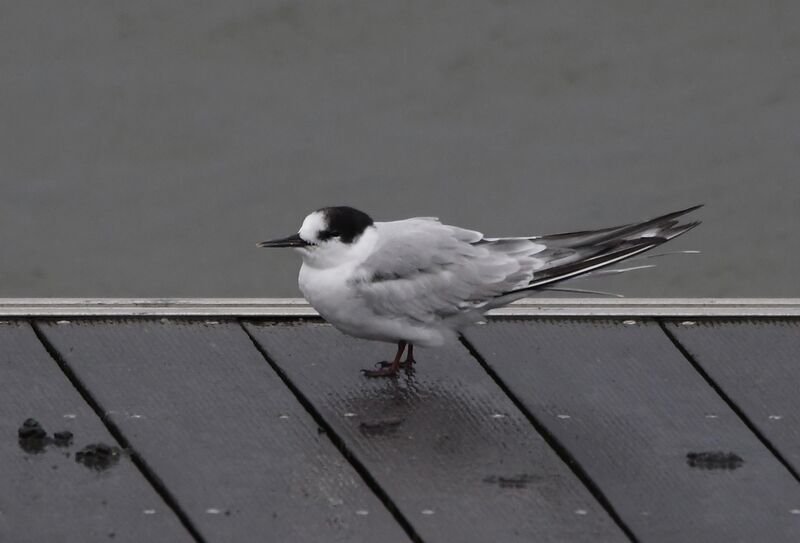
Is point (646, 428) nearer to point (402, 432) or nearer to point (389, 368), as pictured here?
point (402, 432)

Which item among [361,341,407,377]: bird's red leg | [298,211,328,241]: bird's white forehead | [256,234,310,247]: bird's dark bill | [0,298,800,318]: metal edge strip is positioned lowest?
[361,341,407,377]: bird's red leg

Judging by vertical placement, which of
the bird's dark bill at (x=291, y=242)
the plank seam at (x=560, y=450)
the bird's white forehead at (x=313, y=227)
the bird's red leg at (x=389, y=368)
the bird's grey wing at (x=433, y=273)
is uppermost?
the bird's white forehead at (x=313, y=227)

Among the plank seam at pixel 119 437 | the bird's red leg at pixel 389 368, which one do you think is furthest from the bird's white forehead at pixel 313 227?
the plank seam at pixel 119 437

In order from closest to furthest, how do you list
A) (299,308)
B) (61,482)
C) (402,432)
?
Answer: (61,482) → (402,432) → (299,308)

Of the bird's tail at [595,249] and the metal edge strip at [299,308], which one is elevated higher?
the bird's tail at [595,249]

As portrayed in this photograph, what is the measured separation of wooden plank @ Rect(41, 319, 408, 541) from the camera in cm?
476

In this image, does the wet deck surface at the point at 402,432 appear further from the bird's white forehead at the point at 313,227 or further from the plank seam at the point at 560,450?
the bird's white forehead at the point at 313,227

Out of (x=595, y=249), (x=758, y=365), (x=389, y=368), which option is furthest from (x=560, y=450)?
(x=595, y=249)

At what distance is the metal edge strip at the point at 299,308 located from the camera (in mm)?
6074

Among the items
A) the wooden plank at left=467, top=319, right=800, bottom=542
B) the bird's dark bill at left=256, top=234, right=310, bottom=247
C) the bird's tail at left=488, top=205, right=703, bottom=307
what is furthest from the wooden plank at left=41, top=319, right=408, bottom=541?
the bird's tail at left=488, top=205, right=703, bottom=307

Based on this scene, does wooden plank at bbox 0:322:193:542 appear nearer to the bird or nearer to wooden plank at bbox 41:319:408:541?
wooden plank at bbox 41:319:408:541

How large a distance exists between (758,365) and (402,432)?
46.5 inches

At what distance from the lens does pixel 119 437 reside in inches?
206

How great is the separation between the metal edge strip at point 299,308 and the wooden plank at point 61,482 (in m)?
0.45
